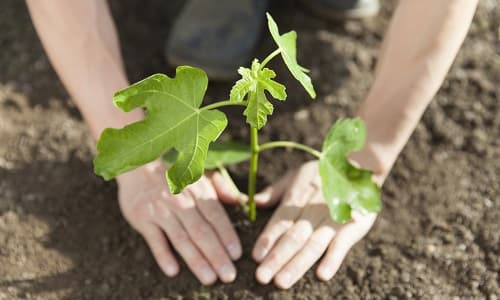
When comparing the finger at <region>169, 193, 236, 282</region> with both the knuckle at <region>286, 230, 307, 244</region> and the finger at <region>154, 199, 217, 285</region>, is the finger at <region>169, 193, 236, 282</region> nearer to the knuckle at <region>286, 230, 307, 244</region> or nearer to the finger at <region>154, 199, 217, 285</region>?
the finger at <region>154, 199, 217, 285</region>

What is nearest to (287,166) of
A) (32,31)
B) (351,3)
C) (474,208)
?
(474,208)

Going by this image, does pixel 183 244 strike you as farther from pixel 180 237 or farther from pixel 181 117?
pixel 181 117

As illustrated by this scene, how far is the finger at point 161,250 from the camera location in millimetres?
1857

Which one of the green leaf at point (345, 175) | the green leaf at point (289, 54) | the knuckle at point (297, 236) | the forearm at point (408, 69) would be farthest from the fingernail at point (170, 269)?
the green leaf at point (289, 54)

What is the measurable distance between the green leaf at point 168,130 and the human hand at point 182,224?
45cm

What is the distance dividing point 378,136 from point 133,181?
2.30 ft

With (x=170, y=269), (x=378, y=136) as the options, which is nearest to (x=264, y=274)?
(x=170, y=269)

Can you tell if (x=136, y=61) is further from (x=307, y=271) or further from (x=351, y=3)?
(x=307, y=271)

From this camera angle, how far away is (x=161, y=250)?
6.11ft

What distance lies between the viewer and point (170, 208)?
1.87 metres

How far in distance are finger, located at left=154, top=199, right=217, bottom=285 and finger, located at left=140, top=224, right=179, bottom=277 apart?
2cm

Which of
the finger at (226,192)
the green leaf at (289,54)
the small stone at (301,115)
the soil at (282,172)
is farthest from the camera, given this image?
the small stone at (301,115)

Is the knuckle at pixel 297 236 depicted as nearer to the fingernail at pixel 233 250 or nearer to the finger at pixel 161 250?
the fingernail at pixel 233 250

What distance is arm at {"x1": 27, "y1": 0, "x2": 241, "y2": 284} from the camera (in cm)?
183
